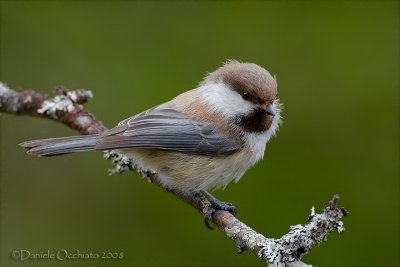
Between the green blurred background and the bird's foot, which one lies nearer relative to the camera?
the bird's foot

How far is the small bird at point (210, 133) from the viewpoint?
11.8ft

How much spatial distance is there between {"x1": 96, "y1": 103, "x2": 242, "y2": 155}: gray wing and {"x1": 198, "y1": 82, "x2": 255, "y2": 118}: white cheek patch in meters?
0.13

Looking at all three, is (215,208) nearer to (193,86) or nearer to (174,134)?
(174,134)

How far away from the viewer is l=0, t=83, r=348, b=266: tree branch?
8.02 ft

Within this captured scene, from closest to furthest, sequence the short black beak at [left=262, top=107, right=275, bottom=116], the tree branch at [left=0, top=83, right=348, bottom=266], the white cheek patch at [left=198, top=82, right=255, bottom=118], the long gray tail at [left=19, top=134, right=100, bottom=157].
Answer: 1. the tree branch at [left=0, top=83, right=348, bottom=266]
2. the long gray tail at [left=19, top=134, right=100, bottom=157]
3. the short black beak at [left=262, top=107, right=275, bottom=116]
4. the white cheek patch at [left=198, top=82, right=255, bottom=118]

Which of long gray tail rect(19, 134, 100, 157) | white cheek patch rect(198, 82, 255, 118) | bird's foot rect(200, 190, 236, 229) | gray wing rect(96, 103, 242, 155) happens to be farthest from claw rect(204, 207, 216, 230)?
long gray tail rect(19, 134, 100, 157)

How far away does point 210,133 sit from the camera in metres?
3.70

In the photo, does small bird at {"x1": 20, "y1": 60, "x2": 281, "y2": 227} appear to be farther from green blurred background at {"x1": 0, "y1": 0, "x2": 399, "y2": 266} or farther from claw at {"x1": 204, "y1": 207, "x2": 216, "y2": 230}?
green blurred background at {"x1": 0, "y1": 0, "x2": 399, "y2": 266}

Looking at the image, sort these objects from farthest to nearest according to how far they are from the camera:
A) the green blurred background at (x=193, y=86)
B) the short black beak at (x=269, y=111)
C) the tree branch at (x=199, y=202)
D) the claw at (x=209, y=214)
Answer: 1. the green blurred background at (x=193, y=86)
2. the short black beak at (x=269, y=111)
3. the claw at (x=209, y=214)
4. the tree branch at (x=199, y=202)

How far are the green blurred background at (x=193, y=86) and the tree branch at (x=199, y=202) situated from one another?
36cm

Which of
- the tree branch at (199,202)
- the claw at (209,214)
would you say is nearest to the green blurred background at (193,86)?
the tree branch at (199,202)

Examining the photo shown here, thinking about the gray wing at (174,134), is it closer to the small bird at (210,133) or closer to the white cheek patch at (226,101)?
the small bird at (210,133)

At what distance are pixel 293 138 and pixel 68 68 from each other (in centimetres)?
173

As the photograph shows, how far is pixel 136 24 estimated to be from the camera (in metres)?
4.75
